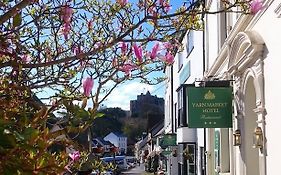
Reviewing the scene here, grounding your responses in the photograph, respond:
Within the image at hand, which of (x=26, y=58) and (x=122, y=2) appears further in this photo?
(x=122, y=2)

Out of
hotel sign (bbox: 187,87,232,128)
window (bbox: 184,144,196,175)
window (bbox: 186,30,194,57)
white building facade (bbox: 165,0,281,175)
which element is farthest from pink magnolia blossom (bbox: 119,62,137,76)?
window (bbox: 184,144,196,175)

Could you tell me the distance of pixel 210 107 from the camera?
459 inches

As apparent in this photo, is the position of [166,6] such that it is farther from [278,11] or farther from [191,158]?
[191,158]

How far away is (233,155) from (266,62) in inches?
148

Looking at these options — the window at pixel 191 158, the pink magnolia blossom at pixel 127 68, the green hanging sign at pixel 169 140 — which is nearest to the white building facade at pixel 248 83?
the pink magnolia blossom at pixel 127 68

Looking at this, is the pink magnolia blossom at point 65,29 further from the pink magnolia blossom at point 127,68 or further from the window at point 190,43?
the window at point 190,43

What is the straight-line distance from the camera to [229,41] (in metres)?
11.2

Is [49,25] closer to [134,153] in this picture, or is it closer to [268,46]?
[268,46]

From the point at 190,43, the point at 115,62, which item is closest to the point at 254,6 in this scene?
the point at 115,62

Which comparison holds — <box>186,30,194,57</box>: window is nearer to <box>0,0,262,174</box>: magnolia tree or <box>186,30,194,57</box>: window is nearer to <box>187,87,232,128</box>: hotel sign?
<box>187,87,232,128</box>: hotel sign

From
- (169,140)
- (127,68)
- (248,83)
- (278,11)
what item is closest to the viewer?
(127,68)

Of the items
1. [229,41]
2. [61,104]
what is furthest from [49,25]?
[229,41]

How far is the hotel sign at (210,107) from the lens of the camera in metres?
11.5

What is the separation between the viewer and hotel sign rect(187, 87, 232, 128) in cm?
1152
